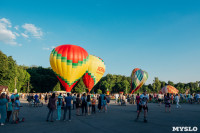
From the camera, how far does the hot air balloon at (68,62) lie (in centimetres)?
3039

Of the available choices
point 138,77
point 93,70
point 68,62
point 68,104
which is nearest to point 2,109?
point 68,104

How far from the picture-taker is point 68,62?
30.4 meters

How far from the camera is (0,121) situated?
9.20 m

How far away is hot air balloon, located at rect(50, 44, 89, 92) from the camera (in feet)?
99.7

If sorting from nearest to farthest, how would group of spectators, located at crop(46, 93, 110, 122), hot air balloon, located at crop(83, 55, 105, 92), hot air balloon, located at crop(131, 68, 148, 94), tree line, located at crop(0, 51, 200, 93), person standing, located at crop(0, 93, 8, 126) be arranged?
person standing, located at crop(0, 93, 8, 126), group of spectators, located at crop(46, 93, 110, 122), hot air balloon, located at crop(83, 55, 105, 92), tree line, located at crop(0, 51, 200, 93), hot air balloon, located at crop(131, 68, 148, 94)

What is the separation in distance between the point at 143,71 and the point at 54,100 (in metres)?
40.1

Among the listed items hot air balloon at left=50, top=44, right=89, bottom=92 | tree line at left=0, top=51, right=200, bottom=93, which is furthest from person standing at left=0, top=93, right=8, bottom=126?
tree line at left=0, top=51, right=200, bottom=93

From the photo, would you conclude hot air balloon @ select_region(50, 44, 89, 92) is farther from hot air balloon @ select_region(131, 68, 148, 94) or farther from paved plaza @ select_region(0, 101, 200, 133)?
paved plaza @ select_region(0, 101, 200, 133)

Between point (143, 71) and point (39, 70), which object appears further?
point (39, 70)

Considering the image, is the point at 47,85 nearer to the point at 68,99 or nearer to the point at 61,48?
the point at 61,48

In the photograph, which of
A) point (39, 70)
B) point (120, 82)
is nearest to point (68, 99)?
point (39, 70)

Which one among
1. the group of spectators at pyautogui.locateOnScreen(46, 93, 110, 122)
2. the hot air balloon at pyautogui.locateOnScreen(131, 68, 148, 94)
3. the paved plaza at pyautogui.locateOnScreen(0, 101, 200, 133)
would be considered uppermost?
the hot air balloon at pyautogui.locateOnScreen(131, 68, 148, 94)

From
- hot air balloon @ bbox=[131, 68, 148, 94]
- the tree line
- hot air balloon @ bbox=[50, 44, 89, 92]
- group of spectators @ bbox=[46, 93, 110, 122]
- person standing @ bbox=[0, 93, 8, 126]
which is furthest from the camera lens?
hot air balloon @ bbox=[131, 68, 148, 94]

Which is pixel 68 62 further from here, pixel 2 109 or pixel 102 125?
pixel 102 125
